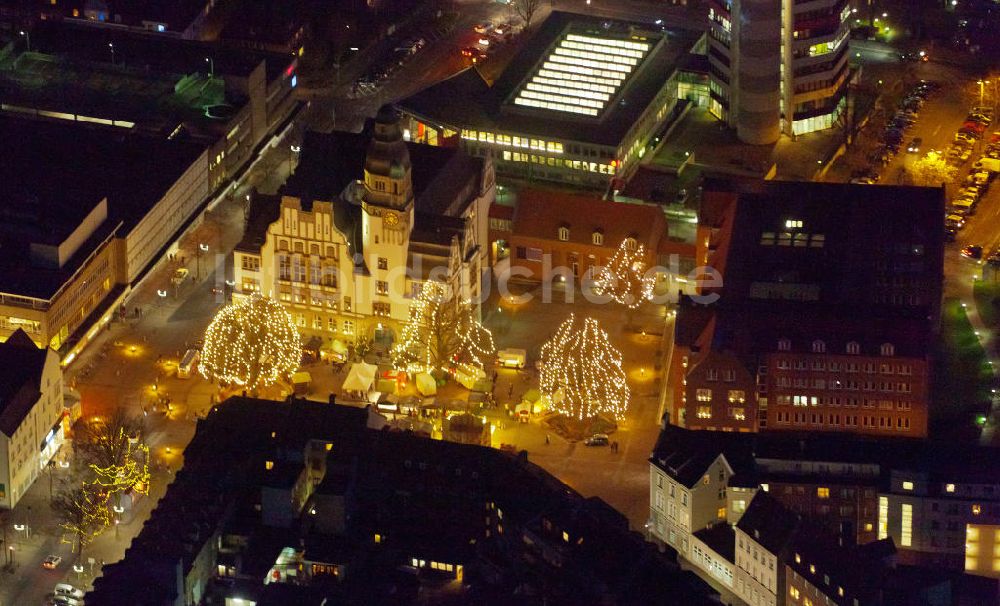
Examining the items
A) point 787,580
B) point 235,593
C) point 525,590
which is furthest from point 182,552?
point 787,580

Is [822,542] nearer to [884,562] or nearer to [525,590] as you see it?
[884,562]

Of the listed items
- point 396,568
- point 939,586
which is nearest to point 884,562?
point 939,586

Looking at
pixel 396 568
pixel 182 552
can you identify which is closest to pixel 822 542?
pixel 396 568

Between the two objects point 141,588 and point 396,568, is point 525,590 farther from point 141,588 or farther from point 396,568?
point 141,588

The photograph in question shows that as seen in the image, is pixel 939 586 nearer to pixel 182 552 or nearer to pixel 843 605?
Answer: pixel 843 605

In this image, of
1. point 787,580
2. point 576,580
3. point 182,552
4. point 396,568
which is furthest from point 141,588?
point 787,580

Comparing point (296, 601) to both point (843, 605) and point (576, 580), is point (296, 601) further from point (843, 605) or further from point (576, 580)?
point (843, 605)
